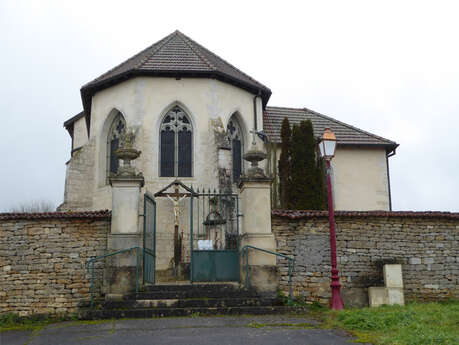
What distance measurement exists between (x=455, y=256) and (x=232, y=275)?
224 inches

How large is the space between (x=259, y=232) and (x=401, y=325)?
13.7ft

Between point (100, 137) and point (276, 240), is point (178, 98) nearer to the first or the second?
point (100, 137)

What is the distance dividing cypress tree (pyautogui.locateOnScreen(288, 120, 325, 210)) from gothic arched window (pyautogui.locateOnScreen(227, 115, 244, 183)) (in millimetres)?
2026

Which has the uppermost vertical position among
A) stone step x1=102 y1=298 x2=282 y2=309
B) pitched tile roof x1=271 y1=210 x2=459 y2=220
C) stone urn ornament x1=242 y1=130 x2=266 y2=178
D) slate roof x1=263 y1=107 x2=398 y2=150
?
slate roof x1=263 y1=107 x2=398 y2=150

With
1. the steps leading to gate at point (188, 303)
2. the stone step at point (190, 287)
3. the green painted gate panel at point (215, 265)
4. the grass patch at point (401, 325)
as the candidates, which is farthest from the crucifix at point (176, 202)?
the grass patch at point (401, 325)

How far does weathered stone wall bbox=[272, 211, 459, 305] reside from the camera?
12.4 metres

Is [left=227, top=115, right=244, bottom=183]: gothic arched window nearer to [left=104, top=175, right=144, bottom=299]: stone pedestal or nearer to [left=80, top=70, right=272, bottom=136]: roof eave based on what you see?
[left=80, top=70, right=272, bottom=136]: roof eave

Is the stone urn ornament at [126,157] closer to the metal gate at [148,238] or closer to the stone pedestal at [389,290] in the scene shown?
the metal gate at [148,238]

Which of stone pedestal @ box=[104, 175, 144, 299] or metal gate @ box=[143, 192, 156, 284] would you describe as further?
metal gate @ box=[143, 192, 156, 284]

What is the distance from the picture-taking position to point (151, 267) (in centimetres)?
1234

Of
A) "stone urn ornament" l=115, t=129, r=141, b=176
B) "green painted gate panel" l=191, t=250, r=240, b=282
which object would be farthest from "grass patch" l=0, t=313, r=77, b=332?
"stone urn ornament" l=115, t=129, r=141, b=176

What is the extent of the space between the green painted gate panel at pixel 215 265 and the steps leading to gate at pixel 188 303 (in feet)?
2.51

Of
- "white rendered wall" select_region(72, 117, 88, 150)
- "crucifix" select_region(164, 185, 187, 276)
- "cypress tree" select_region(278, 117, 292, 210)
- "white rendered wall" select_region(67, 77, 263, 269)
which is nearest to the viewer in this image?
"crucifix" select_region(164, 185, 187, 276)

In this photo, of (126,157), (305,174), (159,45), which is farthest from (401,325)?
(159,45)
